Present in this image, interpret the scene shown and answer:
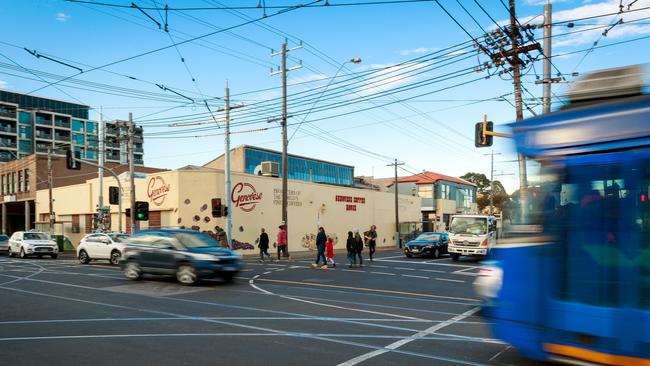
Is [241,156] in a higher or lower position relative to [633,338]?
higher

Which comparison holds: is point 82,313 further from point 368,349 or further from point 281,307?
point 368,349

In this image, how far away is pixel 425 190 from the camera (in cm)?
6588

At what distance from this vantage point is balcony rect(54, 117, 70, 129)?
93.8 metres

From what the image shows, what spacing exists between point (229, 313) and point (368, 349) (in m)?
3.79

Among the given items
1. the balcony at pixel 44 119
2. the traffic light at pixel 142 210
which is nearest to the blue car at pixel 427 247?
the traffic light at pixel 142 210

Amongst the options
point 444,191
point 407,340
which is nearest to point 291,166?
point 444,191

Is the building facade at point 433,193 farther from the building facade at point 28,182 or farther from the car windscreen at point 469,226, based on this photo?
the car windscreen at point 469,226

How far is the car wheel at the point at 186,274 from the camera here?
14.7 metres

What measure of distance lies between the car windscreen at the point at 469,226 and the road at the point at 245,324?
9056 mm

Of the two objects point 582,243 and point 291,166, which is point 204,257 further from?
point 291,166

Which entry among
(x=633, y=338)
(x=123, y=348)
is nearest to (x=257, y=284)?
(x=123, y=348)

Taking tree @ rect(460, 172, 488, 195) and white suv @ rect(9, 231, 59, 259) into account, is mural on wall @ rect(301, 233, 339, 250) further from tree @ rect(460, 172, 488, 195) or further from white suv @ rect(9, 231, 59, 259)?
tree @ rect(460, 172, 488, 195)

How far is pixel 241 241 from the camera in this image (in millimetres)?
32594

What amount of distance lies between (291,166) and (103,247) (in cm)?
2410
